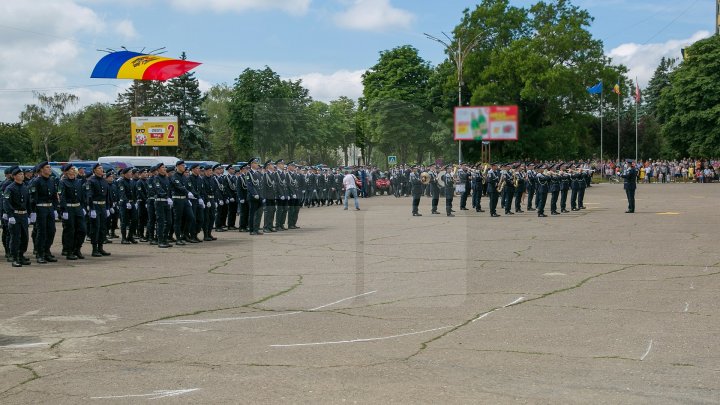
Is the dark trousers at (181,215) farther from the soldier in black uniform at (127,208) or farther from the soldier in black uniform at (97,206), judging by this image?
the soldier in black uniform at (97,206)

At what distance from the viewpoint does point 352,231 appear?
70.9 ft

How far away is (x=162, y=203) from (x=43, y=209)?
3.34 meters

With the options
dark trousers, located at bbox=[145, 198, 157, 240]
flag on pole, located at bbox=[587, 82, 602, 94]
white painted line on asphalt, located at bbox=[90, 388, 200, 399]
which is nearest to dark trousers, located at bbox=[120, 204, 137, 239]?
dark trousers, located at bbox=[145, 198, 157, 240]

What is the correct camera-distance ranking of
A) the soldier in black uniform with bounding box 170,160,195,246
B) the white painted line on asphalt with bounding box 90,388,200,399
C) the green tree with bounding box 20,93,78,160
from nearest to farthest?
1. the white painted line on asphalt with bounding box 90,388,200,399
2. the soldier in black uniform with bounding box 170,160,195,246
3. the green tree with bounding box 20,93,78,160

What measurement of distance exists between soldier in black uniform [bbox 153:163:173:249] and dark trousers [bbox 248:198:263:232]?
338cm

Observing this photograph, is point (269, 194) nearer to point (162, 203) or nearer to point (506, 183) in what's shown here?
point (162, 203)

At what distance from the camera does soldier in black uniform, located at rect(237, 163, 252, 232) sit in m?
21.9

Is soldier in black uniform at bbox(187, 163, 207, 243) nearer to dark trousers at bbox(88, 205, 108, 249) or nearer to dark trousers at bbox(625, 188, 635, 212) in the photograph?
dark trousers at bbox(88, 205, 108, 249)

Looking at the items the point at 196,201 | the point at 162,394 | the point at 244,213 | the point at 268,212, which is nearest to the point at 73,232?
the point at 196,201

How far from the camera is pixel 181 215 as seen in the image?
1861cm

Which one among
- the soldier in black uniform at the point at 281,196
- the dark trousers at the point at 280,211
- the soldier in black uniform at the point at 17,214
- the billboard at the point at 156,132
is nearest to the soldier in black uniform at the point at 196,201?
the soldier in black uniform at the point at 281,196

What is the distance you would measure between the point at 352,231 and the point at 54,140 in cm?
9038

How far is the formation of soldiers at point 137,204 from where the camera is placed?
1509 centimetres

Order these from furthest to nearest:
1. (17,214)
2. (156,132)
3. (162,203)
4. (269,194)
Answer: (156,132) < (269,194) < (162,203) < (17,214)
